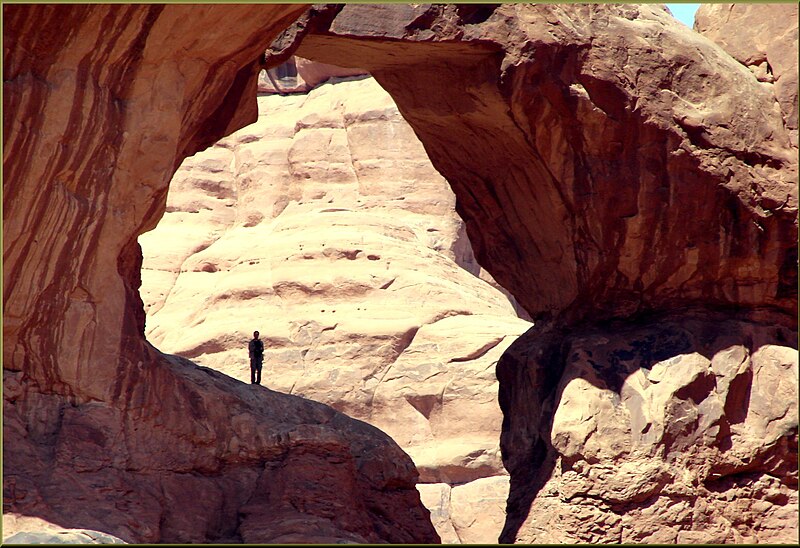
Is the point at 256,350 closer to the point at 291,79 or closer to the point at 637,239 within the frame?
the point at 637,239

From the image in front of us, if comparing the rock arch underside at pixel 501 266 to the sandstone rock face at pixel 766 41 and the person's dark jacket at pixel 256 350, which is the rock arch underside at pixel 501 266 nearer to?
the sandstone rock face at pixel 766 41

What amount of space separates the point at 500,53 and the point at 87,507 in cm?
729

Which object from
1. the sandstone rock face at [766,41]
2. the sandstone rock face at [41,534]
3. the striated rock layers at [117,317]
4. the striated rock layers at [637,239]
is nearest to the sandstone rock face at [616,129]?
the striated rock layers at [637,239]

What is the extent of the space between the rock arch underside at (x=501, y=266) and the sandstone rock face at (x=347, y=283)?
26.1 ft

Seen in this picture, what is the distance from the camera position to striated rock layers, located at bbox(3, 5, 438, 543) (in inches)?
505

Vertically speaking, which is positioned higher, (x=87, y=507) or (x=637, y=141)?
(x=637, y=141)

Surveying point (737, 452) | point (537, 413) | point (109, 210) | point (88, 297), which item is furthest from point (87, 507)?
point (737, 452)

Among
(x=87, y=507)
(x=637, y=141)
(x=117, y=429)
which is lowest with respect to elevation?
(x=87, y=507)

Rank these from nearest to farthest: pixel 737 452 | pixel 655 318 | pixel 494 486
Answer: pixel 737 452 → pixel 655 318 → pixel 494 486

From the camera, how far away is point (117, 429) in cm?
1366

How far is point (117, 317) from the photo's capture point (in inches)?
543

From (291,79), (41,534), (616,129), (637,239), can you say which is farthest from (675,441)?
(291,79)

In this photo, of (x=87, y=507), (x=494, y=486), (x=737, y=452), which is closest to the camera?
(x=87, y=507)

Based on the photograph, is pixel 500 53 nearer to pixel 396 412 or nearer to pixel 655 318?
pixel 655 318
